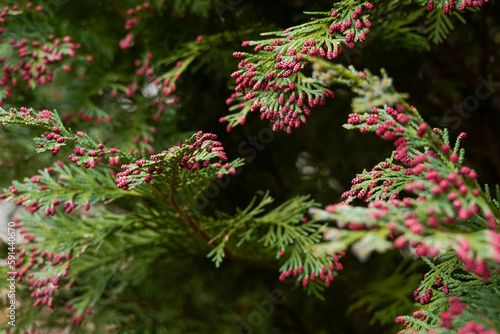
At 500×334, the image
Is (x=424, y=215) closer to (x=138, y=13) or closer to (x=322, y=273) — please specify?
(x=322, y=273)

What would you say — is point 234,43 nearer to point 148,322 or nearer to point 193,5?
point 193,5

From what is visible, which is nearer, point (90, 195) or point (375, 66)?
point (90, 195)

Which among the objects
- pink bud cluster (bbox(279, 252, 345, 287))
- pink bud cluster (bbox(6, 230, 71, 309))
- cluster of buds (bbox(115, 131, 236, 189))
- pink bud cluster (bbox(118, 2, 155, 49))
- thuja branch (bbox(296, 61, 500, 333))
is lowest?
pink bud cluster (bbox(279, 252, 345, 287))

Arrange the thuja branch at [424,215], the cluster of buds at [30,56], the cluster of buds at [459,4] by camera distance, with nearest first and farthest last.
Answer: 1. the thuja branch at [424,215]
2. the cluster of buds at [459,4]
3. the cluster of buds at [30,56]

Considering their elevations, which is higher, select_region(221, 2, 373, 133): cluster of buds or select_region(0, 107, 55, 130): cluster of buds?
select_region(0, 107, 55, 130): cluster of buds

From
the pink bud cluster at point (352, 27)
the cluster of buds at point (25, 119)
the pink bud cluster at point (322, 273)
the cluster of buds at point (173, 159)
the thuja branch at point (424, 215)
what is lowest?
the pink bud cluster at point (322, 273)

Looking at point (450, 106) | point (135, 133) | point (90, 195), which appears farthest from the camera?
point (450, 106)

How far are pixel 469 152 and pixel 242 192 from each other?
1.03 m

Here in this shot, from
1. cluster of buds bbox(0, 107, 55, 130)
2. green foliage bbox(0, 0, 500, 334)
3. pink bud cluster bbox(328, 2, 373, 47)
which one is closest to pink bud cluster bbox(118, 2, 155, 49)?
green foliage bbox(0, 0, 500, 334)

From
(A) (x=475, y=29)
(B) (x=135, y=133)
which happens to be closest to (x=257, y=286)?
(B) (x=135, y=133)

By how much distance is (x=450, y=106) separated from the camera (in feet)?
6.11

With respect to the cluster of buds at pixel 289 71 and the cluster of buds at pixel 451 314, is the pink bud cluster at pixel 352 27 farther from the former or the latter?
the cluster of buds at pixel 451 314

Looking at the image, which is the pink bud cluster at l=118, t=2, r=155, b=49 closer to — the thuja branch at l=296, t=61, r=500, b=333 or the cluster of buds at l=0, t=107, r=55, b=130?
the cluster of buds at l=0, t=107, r=55, b=130

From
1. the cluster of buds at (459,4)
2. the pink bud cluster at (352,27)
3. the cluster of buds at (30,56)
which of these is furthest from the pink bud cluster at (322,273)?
the cluster of buds at (30,56)
